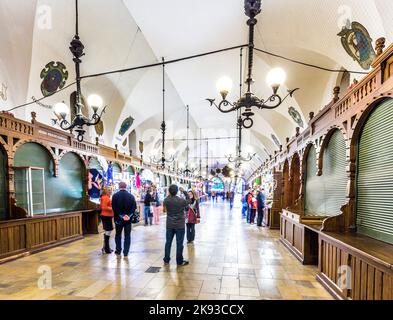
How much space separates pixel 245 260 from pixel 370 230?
236 centimetres

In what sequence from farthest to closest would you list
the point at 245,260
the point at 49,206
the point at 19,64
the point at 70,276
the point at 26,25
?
1. the point at 49,206
2. the point at 19,64
3. the point at 26,25
4. the point at 245,260
5. the point at 70,276

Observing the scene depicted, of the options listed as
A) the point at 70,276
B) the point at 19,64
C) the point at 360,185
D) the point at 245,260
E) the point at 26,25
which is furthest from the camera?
the point at 19,64

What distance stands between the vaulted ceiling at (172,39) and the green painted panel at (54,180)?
49.2 inches

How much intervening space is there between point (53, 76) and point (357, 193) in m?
7.44

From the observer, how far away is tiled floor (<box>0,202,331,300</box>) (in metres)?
3.21

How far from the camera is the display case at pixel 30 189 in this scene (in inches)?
204

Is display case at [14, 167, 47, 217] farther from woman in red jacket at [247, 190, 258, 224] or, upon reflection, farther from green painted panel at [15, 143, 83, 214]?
woman in red jacket at [247, 190, 258, 224]

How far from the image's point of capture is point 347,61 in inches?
190

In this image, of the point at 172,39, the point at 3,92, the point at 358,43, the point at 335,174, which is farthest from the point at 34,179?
the point at 358,43

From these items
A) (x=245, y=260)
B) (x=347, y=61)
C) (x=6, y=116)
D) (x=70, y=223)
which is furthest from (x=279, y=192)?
(x=6, y=116)

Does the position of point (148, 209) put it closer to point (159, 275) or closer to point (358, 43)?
point (159, 275)

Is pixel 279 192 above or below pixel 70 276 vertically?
above

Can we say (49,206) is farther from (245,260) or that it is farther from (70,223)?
(245,260)

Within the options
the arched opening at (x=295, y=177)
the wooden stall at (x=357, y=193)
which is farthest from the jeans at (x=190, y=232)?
the arched opening at (x=295, y=177)
